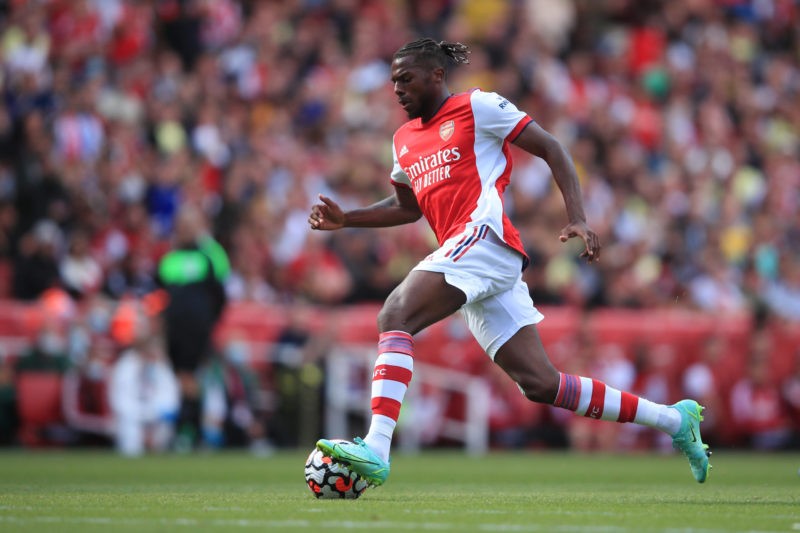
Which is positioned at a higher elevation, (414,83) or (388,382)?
(414,83)

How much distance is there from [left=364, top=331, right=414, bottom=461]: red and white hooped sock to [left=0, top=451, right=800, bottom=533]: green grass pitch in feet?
1.22

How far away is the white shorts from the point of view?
24.9 ft

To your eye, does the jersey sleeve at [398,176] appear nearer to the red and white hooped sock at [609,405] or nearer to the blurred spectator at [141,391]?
the red and white hooped sock at [609,405]

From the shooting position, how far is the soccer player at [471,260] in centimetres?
753

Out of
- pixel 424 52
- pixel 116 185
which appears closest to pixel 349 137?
pixel 116 185

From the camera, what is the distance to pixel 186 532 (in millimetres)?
5637

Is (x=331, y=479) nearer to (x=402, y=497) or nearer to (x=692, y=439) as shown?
(x=402, y=497)

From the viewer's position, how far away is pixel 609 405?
7988 millimetres

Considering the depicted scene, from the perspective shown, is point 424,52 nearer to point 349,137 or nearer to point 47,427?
point 47,427

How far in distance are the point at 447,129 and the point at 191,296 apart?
7.02 m

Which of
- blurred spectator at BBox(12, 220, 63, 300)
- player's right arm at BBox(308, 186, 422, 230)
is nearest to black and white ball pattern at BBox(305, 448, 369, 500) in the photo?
player's right arm at BBox(308, 186, 422, 230)

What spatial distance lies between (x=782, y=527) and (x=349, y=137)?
1370 centimetres

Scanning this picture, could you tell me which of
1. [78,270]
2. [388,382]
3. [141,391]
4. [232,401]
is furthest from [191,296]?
[388,382]

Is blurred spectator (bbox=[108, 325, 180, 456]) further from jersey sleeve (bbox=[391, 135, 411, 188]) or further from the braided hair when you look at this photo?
the braided hair
